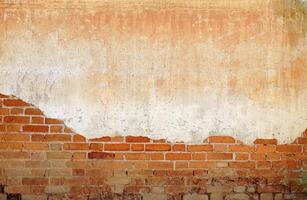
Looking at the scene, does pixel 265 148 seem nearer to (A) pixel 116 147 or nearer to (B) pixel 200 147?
(B) pixel 200 147

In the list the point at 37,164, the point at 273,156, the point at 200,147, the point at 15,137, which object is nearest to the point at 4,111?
the point at 15,137

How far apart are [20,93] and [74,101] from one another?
0.47 m

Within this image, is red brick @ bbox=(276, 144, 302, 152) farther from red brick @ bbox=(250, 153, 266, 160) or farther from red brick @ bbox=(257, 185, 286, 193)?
red brick @ bbox=(257, 185, 286, 193)

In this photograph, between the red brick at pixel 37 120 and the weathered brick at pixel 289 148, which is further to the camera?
the weathered brick at pixel 289 148

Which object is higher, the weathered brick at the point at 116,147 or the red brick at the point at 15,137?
the red brick at the point at 15,137

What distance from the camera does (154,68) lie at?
4156mm

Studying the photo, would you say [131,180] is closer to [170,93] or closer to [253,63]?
[170,93]

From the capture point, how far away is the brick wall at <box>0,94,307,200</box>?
4098mm

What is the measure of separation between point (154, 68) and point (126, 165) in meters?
0.88

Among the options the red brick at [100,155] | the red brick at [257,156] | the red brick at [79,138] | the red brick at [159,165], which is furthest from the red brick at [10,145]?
the red brick at [257,156]

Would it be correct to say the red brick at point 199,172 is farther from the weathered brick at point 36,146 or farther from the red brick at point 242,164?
the weathered brick at point 36,146

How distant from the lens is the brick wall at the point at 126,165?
13.4 ft

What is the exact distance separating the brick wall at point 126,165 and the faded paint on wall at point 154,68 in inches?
4.2

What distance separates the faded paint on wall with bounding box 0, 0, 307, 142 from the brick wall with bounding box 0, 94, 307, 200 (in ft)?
0.35
